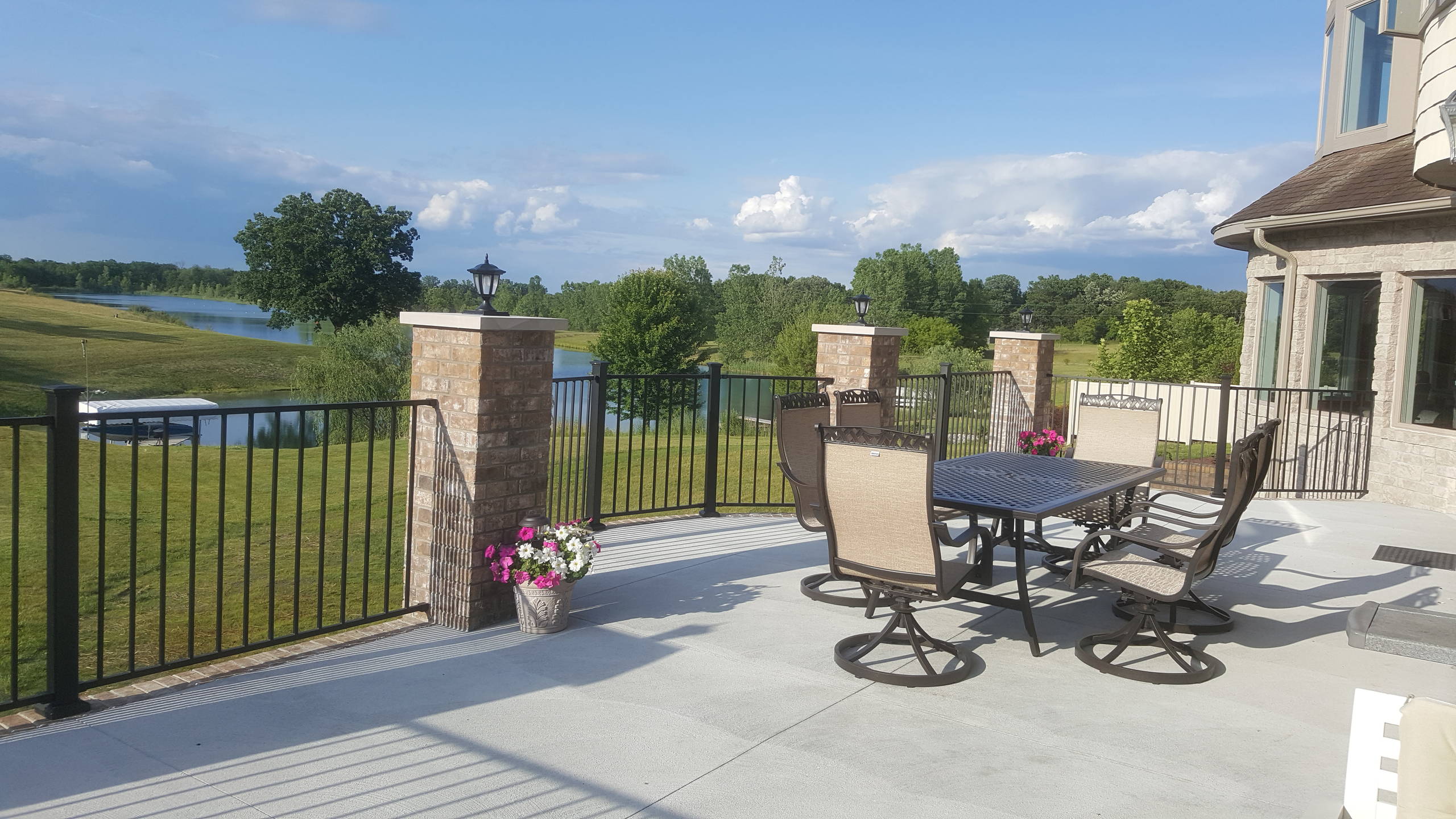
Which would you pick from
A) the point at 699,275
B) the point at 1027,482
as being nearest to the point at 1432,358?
the point at 1027,482

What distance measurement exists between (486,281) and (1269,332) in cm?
977

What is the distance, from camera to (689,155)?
29719 mm

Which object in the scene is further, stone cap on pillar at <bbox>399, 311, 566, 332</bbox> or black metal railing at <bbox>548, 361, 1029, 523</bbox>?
black metal railing at <bbox>548, 361, 1029, 523</bbox>

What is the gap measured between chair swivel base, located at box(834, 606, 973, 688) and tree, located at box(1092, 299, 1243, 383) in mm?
16919

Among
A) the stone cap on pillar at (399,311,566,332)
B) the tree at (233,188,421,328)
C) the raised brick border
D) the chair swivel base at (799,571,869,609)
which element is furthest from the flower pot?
the tree at (233,188,421,328)

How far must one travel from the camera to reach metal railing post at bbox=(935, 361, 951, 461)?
7562mm

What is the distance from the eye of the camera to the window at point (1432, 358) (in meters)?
8.23

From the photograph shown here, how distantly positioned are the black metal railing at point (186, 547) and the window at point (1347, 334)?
919 cm

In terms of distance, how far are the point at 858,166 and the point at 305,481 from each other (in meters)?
18.6

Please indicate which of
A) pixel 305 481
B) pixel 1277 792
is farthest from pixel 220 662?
pixel 305 481

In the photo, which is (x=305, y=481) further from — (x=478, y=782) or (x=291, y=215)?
(x=291, y=215)

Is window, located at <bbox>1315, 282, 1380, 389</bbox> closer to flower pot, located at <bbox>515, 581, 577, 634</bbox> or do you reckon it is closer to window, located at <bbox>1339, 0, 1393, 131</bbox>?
window, located at <bbox>1339, 0, 1393, 131</bbox>

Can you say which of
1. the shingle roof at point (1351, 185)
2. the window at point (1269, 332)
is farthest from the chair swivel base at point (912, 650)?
the window at point (1269, 332)

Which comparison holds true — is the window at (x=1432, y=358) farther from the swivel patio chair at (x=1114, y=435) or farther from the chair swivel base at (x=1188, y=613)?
the chair swivel base at (x=1188, y=613)
